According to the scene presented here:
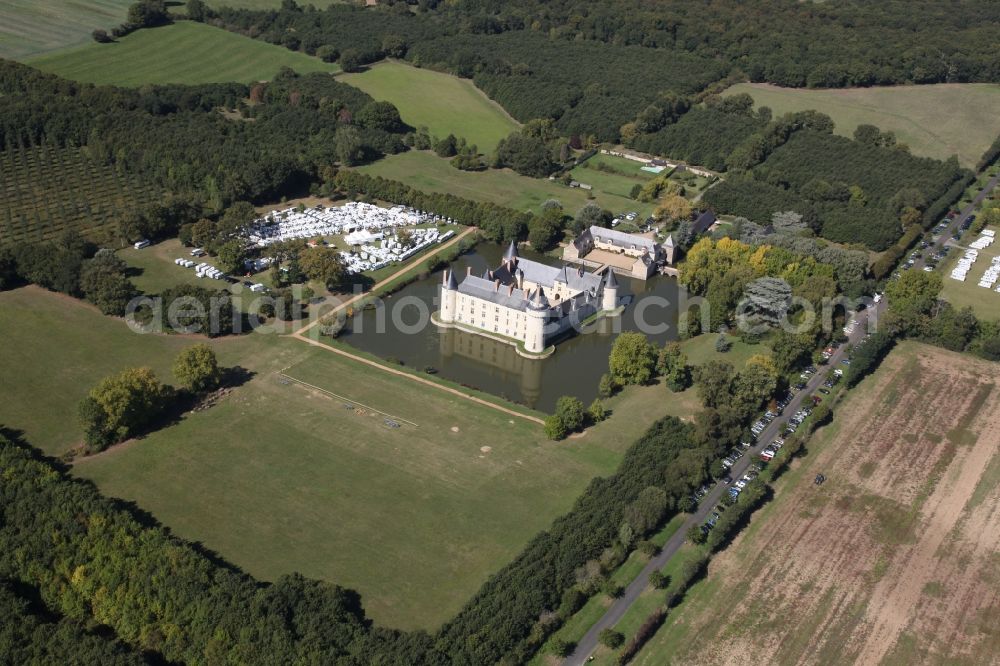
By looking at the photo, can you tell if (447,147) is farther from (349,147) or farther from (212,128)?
(212,128)

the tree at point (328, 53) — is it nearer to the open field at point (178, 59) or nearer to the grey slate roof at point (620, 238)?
the open field at point (178, 59)

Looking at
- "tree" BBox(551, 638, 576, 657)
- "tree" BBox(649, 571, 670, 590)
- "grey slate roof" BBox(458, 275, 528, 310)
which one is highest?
"grey slate roof" BBox(458, 275, 528, 310)

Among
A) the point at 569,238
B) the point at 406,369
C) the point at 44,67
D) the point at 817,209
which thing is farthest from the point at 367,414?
the point at 44,67

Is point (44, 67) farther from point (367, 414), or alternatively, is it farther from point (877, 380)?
point (877, 380)

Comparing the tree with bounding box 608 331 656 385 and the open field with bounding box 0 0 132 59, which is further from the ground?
the open field with bounding box 0 0 132 59

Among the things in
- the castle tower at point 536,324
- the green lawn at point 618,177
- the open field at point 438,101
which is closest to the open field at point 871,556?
the castle tower at point 536,324

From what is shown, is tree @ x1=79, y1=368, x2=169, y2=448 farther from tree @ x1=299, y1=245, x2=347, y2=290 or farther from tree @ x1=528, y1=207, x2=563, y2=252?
tree @ x1=528, y1=207, x2=563, y2=252

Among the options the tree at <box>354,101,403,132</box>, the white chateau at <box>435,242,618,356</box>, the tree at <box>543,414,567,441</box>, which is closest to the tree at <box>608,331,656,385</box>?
the white chateau at <box>435,242,618,356</box>
